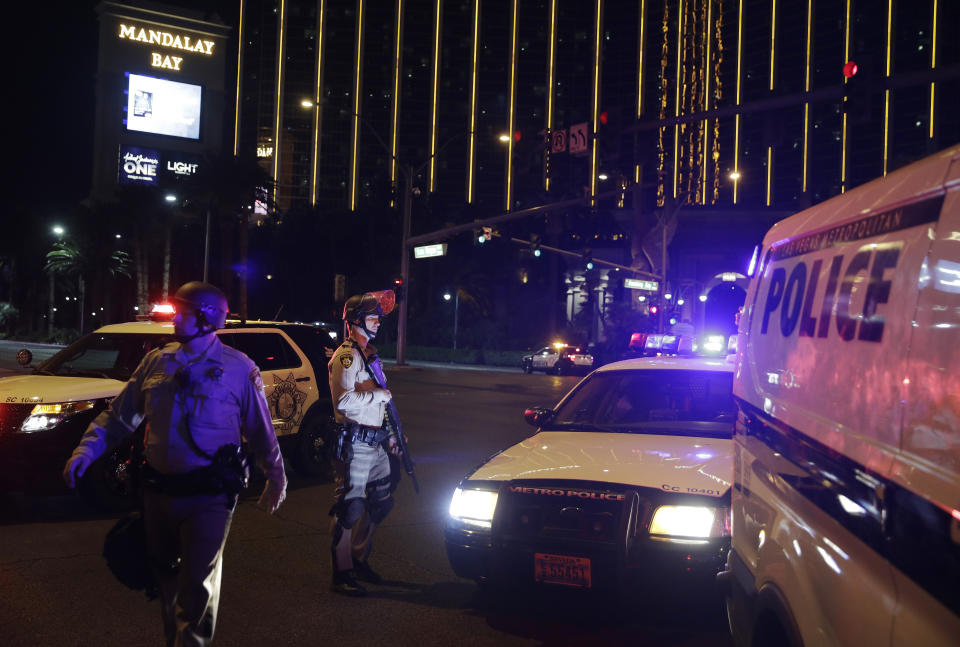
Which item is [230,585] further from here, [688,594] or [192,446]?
[688,594]

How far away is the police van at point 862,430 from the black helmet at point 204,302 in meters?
2.41

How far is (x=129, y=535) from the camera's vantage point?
389 cm

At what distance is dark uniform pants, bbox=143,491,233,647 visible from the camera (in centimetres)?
371

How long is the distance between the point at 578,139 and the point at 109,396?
994cm

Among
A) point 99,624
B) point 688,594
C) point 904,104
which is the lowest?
point 99,624

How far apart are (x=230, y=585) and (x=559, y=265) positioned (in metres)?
69.8

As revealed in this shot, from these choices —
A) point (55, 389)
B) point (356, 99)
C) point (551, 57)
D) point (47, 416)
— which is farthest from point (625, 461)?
point (356, 99)

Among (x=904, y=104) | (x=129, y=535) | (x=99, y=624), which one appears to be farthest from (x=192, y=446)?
(x=904, y=104)

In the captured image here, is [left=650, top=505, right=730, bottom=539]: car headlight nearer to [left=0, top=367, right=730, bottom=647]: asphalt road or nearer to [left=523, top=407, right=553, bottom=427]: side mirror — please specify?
[left=0, top=367, right=730, bottom=647]: asphalt road

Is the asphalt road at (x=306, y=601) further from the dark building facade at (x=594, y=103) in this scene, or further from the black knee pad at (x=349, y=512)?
the dark building facade at (x=594, y=103)

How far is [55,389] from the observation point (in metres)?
8.01

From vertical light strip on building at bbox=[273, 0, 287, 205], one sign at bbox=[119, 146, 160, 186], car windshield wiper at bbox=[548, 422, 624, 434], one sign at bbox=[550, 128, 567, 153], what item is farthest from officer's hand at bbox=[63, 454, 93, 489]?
vertical light strip on building at bbox=[273, 0, 287, 205]

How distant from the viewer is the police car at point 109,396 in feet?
25.3

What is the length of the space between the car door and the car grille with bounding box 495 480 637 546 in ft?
16.9
